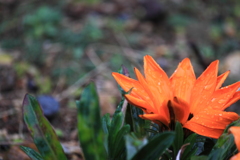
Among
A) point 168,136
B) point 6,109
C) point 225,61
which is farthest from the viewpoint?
point 225,61

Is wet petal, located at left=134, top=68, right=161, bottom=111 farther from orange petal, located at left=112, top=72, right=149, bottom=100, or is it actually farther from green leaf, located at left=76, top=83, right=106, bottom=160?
green leaf, located at left=76, top=83, right=106, bottom=160

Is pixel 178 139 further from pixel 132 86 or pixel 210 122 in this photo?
pixel 132 86

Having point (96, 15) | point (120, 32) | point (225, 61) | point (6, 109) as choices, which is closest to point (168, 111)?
point (6, 109)

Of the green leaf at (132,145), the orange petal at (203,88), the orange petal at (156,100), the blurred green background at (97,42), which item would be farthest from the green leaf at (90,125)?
the blurred green background at (97,42)

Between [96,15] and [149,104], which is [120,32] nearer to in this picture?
[96,15]

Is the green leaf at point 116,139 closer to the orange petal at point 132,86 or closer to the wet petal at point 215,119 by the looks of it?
the orange petal at point 132,86

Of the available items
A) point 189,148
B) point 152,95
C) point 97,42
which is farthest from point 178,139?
point 97,42
